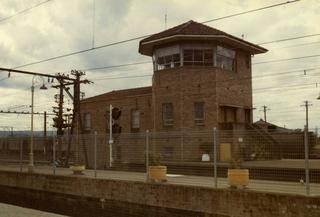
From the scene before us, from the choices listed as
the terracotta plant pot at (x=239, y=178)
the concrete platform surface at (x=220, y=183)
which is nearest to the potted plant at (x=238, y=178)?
the terracotta plant pot at (x=239, y=178)

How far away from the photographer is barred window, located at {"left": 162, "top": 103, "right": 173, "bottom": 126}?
3772cm

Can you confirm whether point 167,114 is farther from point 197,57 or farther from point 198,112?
point 197,57

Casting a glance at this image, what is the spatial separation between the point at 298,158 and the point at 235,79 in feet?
74.0

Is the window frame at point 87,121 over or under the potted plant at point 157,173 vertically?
over

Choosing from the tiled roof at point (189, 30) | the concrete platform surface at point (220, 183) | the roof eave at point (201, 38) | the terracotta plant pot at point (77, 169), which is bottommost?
the concrete platform surface at point (220, 183)

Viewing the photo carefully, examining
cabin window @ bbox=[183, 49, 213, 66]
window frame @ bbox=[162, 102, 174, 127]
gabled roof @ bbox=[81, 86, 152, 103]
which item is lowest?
window frame @ bbox=[162, 102, 174, 127]

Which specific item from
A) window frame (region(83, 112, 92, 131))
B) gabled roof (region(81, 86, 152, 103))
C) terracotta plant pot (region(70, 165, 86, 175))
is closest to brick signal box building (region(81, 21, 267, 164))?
gabled roof (region(81, 86, 152, 103))

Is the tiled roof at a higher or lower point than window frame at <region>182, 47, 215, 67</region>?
higher

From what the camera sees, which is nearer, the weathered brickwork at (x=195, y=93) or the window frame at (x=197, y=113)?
the weathered brickwork at (x=195, y=93)

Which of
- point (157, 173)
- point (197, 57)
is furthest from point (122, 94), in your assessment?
point (157, 173)

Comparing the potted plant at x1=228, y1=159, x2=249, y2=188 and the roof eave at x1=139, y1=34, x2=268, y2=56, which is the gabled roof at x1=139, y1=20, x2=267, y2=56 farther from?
the potted plant at x1=228, y1=159, x2=249, y2=188

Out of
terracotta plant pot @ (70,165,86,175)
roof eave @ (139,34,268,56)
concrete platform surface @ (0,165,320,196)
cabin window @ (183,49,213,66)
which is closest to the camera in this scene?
concrete platform surface @ (0,165,320,196)

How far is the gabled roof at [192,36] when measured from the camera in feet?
120

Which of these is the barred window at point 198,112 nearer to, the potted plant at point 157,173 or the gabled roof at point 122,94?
the gabled roof at point 122,94
